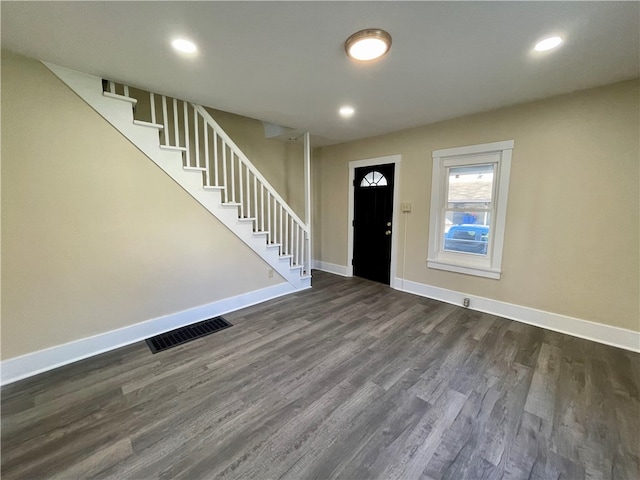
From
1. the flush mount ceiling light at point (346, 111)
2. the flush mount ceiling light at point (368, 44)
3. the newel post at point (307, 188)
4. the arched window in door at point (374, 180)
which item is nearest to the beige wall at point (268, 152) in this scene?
the newel post at point (307, 188)

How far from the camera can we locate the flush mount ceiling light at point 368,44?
1706mm

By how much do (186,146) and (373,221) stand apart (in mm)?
3113

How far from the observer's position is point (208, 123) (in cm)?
324

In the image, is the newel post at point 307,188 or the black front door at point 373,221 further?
the black front door at point 373,221

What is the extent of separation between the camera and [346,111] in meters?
3.16

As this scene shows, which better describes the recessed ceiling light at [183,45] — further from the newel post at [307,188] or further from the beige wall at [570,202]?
the beige wall at [570,202]

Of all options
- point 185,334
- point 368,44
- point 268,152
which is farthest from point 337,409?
point 268,152

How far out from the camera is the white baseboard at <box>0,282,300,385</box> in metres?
2.12

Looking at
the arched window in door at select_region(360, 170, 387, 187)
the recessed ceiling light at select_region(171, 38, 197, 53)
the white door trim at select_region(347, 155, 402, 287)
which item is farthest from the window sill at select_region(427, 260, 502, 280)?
the recessed ceiling light at select_region(171, 38, 197, 53)

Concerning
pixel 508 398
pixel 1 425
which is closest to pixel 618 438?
pixel 508 398

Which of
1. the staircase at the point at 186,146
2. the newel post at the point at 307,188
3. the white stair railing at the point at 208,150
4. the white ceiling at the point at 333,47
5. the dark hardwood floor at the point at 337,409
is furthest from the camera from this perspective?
the newel post at the point at 307,188

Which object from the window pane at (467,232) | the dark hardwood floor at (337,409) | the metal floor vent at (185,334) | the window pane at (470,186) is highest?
the window pane at (470,186)

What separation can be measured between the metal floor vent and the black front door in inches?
107

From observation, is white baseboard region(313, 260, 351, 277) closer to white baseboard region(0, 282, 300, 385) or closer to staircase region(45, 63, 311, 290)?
staircase region(45, 63, 311, 290)
